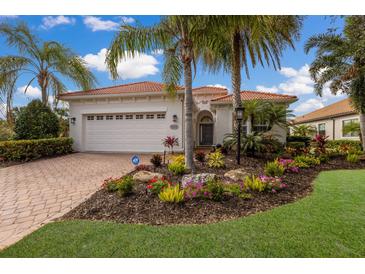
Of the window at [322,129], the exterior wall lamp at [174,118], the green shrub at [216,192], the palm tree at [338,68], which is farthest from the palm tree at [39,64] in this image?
the window at [322,129]

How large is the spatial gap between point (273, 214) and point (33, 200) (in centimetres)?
534

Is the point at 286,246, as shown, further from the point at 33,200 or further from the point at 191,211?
the point at 33,200

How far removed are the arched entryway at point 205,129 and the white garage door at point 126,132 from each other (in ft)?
18.5

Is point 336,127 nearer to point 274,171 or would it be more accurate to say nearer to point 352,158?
point 352,158

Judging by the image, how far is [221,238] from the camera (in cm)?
260

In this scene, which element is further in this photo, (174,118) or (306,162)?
(174,118)

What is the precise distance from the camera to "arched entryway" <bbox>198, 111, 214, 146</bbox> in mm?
16516

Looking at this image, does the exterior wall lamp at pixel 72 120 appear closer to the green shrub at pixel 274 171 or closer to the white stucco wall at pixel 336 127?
the green shrub at pixel 274 171

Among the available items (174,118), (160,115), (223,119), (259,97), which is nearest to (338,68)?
(259,97)

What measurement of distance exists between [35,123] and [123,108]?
16.5 feet

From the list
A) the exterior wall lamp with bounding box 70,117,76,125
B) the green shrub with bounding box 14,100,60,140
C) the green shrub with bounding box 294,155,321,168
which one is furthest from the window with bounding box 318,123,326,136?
the green shrub with bounding box 14,100,60,140

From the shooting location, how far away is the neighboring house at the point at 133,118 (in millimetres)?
11633

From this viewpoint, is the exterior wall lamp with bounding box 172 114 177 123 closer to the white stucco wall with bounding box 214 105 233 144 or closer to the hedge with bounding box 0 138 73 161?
the white stucco wall with bounding box 214 105 233 144
